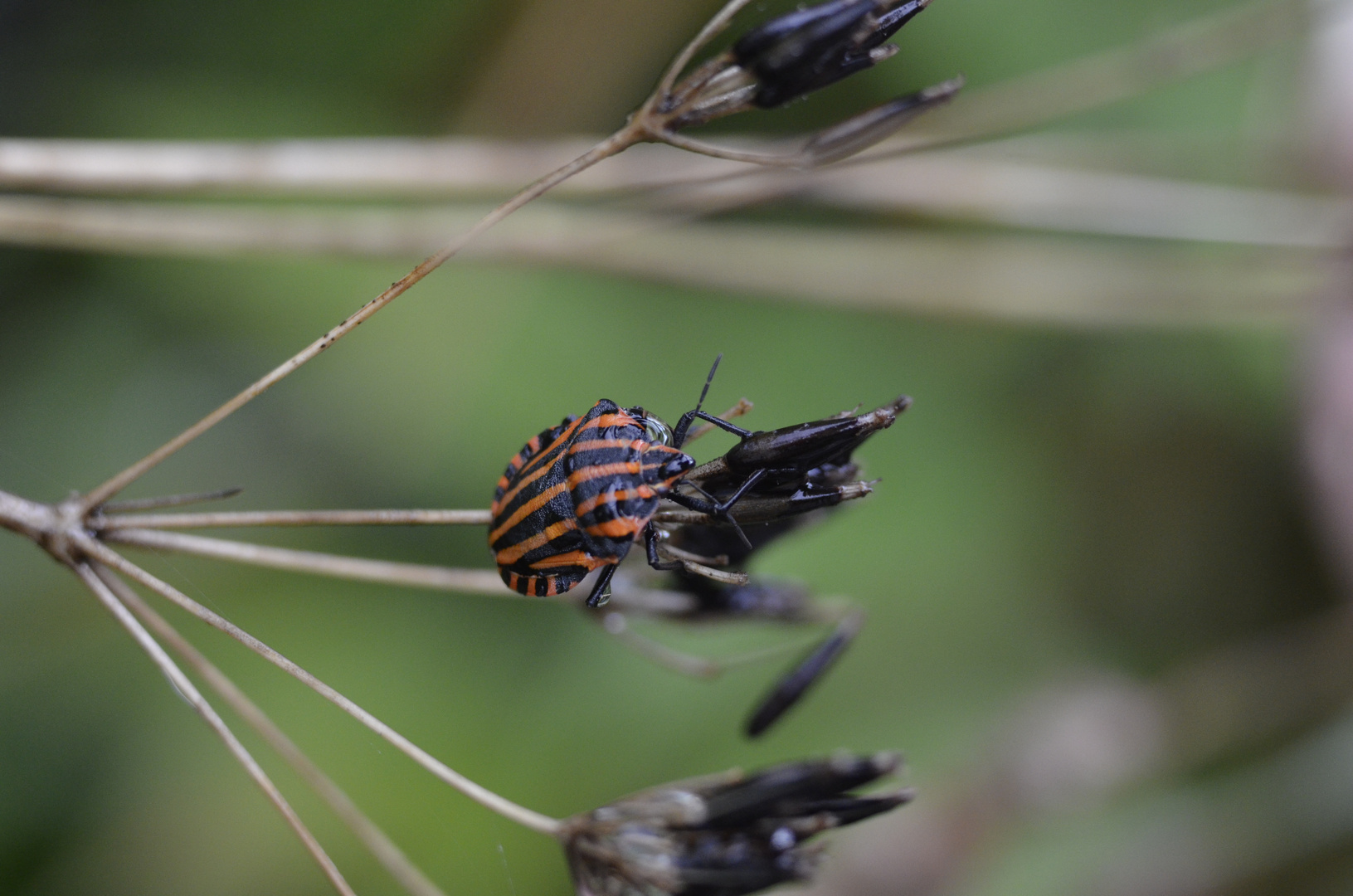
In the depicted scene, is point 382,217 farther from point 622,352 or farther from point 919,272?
point 919,272

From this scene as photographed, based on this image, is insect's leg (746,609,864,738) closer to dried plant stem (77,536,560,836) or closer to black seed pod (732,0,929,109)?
dried plant stem (77,536,560,836)

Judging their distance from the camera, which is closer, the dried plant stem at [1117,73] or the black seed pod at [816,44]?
the black seed pod at [816,44]

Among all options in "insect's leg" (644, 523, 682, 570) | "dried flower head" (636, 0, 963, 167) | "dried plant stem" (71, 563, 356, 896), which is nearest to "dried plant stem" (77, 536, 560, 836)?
"dried plant stem" (71, 563, 356, 896)

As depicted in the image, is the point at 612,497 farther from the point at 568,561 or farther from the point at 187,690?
the point at 187,690

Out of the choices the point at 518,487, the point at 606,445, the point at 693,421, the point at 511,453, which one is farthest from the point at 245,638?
the point at 511,453

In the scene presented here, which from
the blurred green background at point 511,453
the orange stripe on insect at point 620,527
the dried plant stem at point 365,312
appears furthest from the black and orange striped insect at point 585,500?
the blurred green background at point 511,453

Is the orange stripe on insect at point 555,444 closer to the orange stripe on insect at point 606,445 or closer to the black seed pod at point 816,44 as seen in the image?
the orange stripe on insect at point 606,445
